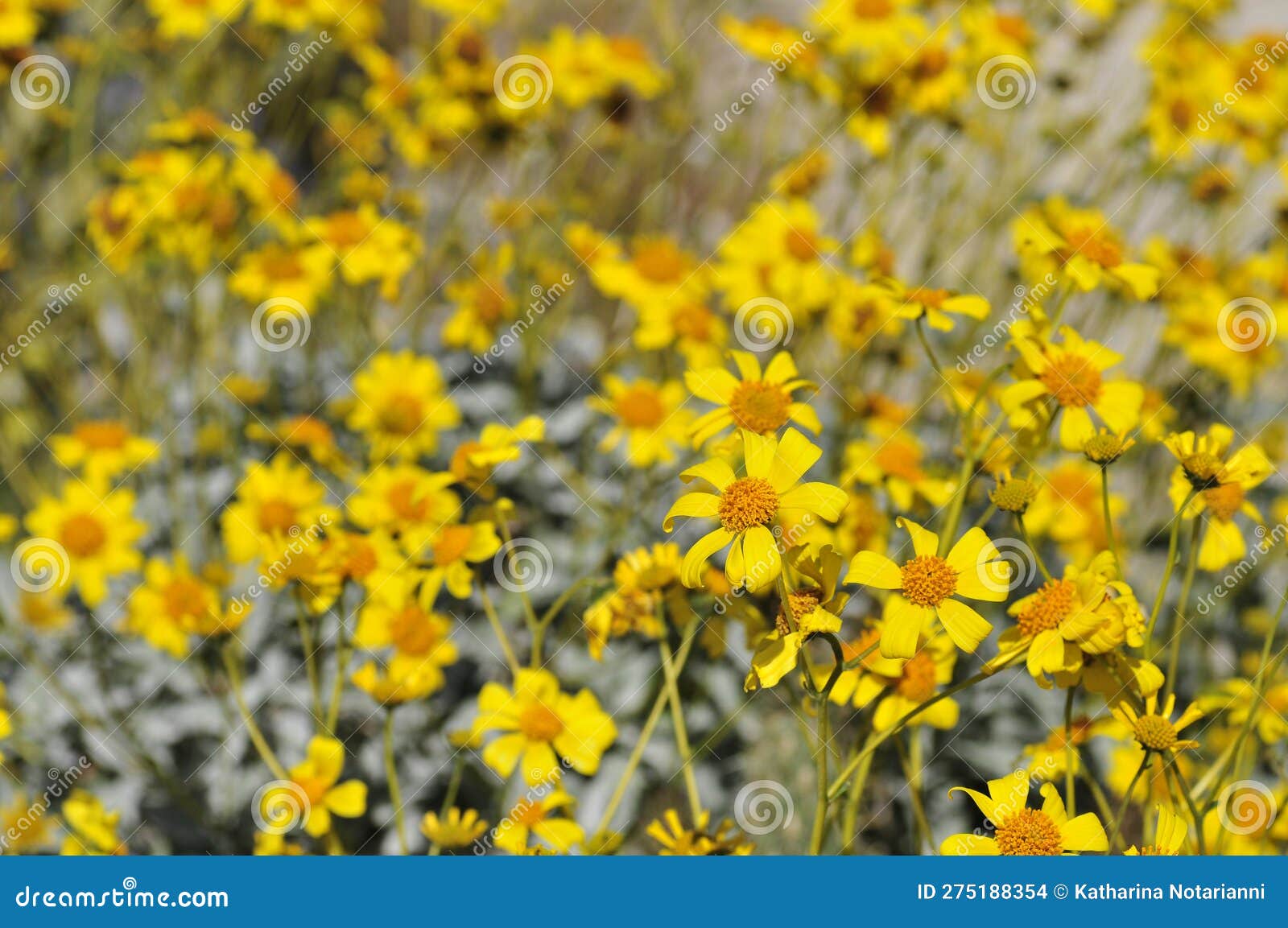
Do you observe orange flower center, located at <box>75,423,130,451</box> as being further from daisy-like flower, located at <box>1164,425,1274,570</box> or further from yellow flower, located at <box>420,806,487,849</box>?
daisy-like flower, located at <box>1164,425,1274,570</box>

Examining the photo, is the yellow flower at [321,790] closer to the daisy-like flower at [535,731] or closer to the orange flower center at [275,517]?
the daisy-like flower at [535,731]

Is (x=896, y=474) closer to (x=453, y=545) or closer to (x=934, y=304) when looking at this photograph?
(x=934, y=304)

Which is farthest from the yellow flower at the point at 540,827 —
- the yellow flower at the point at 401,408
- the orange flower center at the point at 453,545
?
the yellow flower at the point at 401,408

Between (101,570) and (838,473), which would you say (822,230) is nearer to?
(838,473)

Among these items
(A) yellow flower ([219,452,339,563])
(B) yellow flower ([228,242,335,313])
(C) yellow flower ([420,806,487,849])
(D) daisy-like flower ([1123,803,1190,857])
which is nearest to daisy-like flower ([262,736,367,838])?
(C) yellow flower ([420,806,487,849])

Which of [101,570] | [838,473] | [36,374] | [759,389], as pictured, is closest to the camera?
[759,389]

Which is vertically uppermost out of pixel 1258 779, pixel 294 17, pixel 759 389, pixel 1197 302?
pixel 294 17

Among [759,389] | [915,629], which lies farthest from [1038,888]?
[759,389]
